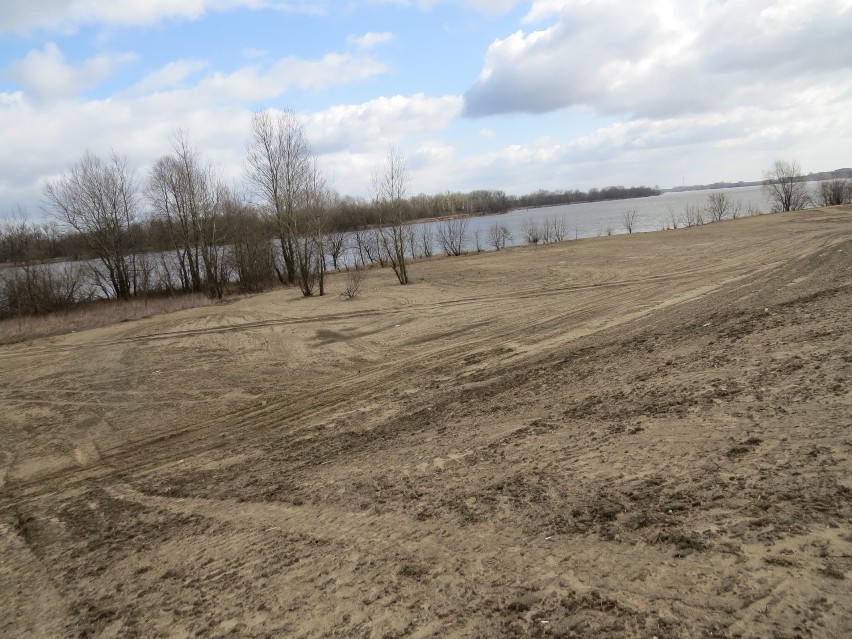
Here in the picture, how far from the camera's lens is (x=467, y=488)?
4.85 meters

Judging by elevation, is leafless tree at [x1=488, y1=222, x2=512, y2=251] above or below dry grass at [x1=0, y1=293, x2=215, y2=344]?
above

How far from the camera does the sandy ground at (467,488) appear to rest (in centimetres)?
316

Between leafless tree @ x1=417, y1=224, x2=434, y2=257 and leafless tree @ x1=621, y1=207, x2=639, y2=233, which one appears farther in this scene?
leafless tree @ x1=621, y1=207, x2=639, y2=233

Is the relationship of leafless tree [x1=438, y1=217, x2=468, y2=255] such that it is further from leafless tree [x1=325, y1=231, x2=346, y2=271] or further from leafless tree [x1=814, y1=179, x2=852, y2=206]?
leafless tree [x1=814, y1=179, x2=852, y2=206]

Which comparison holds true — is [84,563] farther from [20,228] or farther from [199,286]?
[20,228]

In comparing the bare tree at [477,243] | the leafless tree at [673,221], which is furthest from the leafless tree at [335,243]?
the leafless tree at [673,221]

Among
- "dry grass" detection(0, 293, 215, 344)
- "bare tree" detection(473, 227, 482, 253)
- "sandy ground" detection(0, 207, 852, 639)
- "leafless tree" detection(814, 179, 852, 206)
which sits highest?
"leafless tree" detection(814, 179, 852, 206)

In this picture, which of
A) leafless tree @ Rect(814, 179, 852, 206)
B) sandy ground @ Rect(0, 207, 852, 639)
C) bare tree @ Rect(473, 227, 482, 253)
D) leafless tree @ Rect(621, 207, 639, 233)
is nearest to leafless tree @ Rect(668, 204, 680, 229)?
leafless tree @ Rect(621, 207, 639, 233)

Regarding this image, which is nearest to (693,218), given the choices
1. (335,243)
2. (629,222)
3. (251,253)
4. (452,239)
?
(629,222)

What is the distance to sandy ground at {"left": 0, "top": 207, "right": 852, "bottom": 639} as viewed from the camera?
316 cm

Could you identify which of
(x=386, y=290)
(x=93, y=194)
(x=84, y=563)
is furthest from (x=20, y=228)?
(x=84, y=563)

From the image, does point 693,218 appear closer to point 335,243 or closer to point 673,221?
point 673,221

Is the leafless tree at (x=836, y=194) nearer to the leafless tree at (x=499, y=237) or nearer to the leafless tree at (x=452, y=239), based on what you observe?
the leafless tree at (x=499, y=237)

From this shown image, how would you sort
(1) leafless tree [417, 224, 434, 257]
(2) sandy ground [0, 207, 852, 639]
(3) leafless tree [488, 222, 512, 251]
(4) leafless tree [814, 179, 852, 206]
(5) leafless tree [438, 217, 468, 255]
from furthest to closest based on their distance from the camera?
(4) leafless tree [814, 179, 852, 206]
(3) leafless tree [488, 222, 512, 251]
(1) leafless tree [417, 224, 434, 257]
(5) leafless tree [438, 217, 468, 255]
(2) sandy ground [0, 207, 852, 639]
